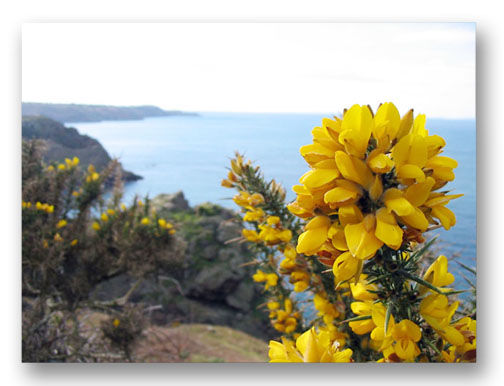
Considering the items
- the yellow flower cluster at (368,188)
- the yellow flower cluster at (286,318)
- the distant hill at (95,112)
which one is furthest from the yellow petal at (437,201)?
the distant hill at (95,112)

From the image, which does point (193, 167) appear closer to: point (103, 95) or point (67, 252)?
point (103, 95)

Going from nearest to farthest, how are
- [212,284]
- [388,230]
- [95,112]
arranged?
[388,230]
[95,112]
[212,284]

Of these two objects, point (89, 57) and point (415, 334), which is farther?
point (89, 57)

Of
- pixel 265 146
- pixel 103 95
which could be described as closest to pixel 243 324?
pixel 265 146

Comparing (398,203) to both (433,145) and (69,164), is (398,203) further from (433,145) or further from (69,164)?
(69,164)

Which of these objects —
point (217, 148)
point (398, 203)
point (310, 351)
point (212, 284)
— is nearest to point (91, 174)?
point (217, 148)

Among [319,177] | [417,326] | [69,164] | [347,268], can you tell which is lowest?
[417,326]
